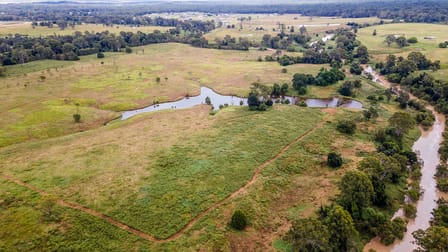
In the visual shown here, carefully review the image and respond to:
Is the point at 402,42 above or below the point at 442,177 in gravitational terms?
above

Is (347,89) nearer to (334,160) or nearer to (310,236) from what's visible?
(334,160)

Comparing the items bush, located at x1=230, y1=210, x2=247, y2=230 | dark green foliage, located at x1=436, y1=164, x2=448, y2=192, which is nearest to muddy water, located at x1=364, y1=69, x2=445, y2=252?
dark green foliage, located at x1=436, y1=164, x2=448, y2=192

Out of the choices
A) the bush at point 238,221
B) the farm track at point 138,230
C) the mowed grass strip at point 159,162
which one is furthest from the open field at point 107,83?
the bush at point 238,221

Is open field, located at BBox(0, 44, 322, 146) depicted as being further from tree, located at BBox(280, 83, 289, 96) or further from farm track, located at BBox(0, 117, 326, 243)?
farm track, located at BBox(0, 117, 326, 243)

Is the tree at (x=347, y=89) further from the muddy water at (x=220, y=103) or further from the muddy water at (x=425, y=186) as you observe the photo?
Answer: the muddy water at (x=425, y=186)

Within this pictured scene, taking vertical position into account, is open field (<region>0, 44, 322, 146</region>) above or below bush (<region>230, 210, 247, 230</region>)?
above

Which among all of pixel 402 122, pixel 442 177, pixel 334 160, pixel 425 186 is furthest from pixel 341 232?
pixel 402 122

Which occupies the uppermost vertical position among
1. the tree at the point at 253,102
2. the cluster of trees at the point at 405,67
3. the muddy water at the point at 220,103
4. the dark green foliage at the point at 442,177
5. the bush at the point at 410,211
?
the cluster of trees at the point at 405,67
